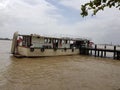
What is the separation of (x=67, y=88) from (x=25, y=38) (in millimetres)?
21136

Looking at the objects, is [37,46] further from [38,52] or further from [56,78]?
[56,78]

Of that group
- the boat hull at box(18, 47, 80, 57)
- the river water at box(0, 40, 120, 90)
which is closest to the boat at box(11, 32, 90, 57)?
the boat hull at box(18, 47, 80, 57)

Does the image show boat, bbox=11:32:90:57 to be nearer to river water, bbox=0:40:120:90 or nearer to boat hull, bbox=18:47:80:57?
boat hull, bbox=18:47:80:57

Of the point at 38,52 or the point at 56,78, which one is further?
the point at 38,52

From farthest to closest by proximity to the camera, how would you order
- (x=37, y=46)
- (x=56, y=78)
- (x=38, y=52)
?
1. (x=37, y=46)
2. (x=38, y=52)
3. (x=56, y=78)

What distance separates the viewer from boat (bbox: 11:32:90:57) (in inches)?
1158

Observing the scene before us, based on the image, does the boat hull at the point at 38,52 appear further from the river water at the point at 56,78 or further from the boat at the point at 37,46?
the river water at the point at 56,78

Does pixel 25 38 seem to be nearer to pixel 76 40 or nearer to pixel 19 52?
pixel 19 52

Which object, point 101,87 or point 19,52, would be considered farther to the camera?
point 19,52

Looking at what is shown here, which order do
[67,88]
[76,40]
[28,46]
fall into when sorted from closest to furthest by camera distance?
[67,88]
[28,46]
[76,40]

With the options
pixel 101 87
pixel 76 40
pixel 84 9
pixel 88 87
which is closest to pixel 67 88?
pixel 88 87

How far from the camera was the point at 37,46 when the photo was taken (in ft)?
103

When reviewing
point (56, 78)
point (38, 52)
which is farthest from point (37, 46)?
point (56, 78)

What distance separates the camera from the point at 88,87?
39.8 feet
